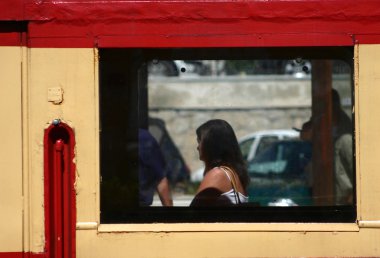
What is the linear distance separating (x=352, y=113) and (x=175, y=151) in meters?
2.48

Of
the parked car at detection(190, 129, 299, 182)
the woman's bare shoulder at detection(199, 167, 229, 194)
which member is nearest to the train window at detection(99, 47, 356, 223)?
the woman's bare shoulder at detection(199, 167, 229, 194)

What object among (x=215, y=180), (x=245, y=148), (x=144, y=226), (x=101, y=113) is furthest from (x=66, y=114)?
(x=245, y=148)

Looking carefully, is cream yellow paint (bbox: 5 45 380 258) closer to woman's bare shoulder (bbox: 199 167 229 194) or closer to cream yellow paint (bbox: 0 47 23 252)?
cream yellow paint (bbox: 0 47 23 252)

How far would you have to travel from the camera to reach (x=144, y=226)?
10.4 feet

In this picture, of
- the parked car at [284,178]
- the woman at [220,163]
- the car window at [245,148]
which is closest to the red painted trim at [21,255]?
the woman at [220,163]

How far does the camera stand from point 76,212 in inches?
125

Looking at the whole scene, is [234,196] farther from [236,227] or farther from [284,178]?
[284,178]

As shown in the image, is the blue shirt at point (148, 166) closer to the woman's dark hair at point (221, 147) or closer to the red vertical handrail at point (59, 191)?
the woman's dark hair at point (221, 147)

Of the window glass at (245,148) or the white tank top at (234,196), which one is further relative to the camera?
the window glass at (245,148)

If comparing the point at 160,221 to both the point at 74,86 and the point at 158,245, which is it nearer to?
the point at 158,245

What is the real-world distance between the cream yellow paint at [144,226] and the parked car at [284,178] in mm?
301

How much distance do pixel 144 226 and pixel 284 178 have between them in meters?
1.36

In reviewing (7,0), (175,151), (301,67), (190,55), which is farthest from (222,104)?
(7,0)

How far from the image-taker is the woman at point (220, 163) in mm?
3426
